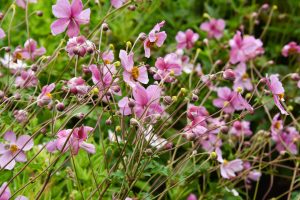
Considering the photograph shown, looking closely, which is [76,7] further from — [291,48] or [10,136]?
[291,48]

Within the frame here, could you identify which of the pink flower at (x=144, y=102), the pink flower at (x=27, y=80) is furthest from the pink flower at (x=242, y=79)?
the pink flower at (x=144, y=102)

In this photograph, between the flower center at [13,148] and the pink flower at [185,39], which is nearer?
the flower center at [13,148]

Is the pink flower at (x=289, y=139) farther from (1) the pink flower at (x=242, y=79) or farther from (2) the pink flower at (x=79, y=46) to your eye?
(2) the pink flower at (x=79, y=46)

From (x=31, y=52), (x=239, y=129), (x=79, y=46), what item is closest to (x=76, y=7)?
(x=79, y=46)

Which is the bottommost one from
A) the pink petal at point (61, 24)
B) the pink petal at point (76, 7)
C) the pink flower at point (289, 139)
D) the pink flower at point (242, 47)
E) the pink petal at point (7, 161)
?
the pink flower at point (289, 139)

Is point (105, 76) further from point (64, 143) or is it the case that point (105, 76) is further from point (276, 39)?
point (276, 39)

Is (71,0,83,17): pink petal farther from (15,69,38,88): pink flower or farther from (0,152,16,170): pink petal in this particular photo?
(0,152,16,170): pink petal

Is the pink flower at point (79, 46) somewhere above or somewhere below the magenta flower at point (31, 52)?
above

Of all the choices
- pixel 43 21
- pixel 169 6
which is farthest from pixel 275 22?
pixel 43 21
